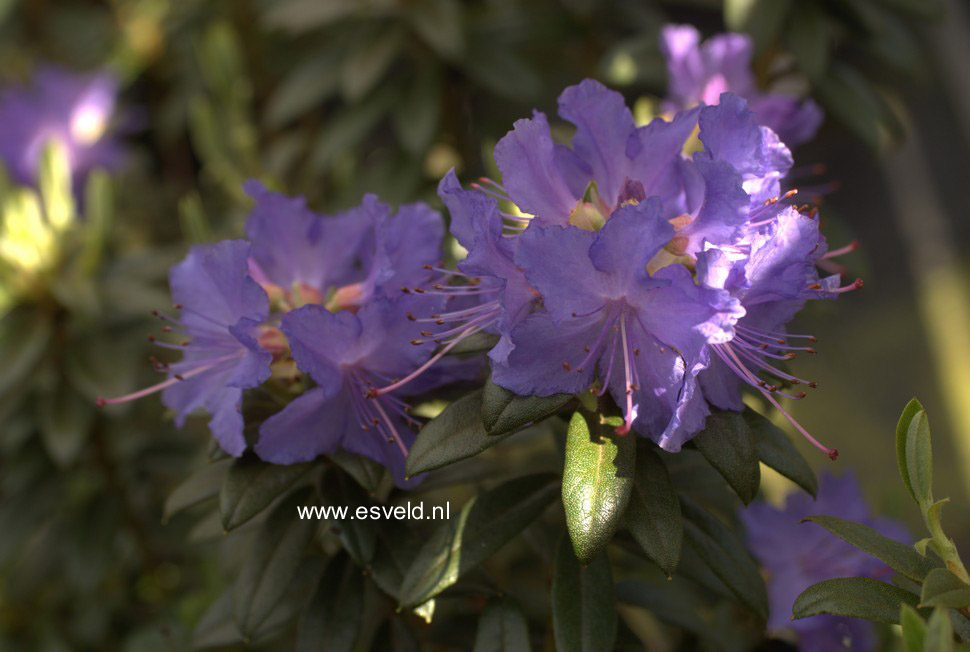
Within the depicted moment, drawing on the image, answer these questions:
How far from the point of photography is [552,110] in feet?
6.59

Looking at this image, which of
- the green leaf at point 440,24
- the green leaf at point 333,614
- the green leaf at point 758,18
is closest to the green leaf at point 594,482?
the green leaf at point 333,614

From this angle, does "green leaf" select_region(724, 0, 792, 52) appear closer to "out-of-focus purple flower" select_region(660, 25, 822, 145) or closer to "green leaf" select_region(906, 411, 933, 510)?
"out-of-focus purple flower" select_region(660, 25, 822, 145)

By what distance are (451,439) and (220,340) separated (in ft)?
1.11

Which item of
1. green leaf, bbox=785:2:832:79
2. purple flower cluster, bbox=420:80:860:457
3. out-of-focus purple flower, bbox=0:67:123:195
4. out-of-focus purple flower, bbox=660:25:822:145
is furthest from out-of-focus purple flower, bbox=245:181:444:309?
out-of-focus purple flower, bbox=0:67:123:195

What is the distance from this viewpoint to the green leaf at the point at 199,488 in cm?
116

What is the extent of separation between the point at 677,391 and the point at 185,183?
216cm

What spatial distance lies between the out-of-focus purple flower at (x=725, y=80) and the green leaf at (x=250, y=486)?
0.77 m

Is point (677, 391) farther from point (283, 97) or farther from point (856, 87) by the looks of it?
point (283, 97)

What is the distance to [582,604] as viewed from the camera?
1040 mm

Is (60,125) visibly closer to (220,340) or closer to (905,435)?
(220,340)

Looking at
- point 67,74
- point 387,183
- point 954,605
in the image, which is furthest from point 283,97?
point 954,605

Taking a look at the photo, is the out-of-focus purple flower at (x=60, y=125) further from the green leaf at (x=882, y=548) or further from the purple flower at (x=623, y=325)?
the green leaf at (x=882, y=548)

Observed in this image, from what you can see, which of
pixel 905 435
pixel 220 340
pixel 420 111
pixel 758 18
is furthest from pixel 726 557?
pixel 420 111

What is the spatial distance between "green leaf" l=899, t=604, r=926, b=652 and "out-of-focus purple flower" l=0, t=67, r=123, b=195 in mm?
1985
